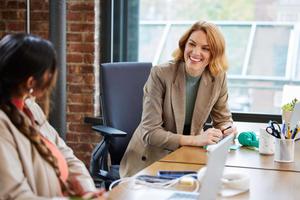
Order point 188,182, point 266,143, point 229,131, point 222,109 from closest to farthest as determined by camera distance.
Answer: point 188,182 < point 266,143 < point 229,131 < point 222,109

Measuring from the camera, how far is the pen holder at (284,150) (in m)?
2.26

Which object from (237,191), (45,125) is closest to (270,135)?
(237,191)

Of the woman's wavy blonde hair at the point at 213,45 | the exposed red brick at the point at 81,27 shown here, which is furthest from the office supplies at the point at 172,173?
the exposed red brick at the point at 81,27

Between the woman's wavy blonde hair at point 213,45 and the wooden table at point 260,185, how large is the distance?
0.79 m

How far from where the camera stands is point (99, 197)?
1.60 metres

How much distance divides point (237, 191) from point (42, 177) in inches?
26.5

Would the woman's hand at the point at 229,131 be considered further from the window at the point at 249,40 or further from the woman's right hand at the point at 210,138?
the window at the point at 249,40

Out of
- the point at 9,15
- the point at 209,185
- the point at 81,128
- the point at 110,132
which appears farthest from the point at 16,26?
the point at 209,185

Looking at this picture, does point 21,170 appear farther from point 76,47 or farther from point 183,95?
point 76,47

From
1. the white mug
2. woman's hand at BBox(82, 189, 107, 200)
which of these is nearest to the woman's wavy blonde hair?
the white mug

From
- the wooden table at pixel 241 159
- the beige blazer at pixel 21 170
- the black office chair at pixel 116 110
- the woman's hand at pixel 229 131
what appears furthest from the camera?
the black office chair at pixel 116 110

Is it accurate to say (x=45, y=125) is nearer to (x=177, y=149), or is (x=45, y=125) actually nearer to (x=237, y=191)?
(x=237, y=191)

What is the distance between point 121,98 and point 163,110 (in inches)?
13.1

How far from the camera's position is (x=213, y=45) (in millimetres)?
2744
